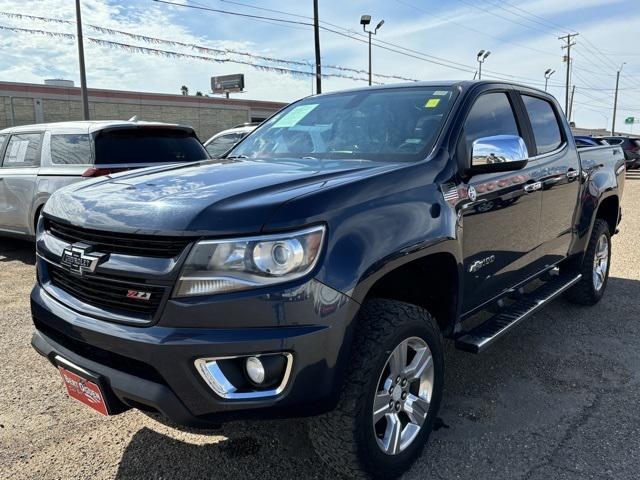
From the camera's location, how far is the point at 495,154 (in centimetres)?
267

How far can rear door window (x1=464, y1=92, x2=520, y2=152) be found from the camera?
300 cm

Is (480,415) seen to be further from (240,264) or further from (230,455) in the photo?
(240,264)

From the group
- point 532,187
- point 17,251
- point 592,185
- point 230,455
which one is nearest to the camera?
point 230,455

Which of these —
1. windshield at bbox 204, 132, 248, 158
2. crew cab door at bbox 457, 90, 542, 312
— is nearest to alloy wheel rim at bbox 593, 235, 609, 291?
crew cab door at bbox 457, 90, 542, 312

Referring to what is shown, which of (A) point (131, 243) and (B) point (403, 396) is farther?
(B) point (403, 396)

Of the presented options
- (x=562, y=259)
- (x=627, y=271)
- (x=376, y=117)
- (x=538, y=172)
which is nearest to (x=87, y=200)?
(x=376, y=117)

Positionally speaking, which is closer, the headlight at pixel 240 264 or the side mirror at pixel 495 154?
the headlight at pixel 240 264

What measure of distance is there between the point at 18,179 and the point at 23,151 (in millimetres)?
423

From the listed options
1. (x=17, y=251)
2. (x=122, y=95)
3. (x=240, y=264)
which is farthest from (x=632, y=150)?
(x=122, y=95)

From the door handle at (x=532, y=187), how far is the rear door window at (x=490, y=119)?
0.37 m

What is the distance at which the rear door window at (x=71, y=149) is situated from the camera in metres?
6.07

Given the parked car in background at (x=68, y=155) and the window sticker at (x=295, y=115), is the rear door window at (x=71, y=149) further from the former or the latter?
the window sticker at (x=295, y=115)

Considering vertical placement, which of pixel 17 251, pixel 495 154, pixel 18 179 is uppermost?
pixel 495 154

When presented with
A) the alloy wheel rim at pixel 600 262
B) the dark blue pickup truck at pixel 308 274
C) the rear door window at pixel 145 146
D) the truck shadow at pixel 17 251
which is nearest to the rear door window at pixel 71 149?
the rear door window at pixel 145 146
